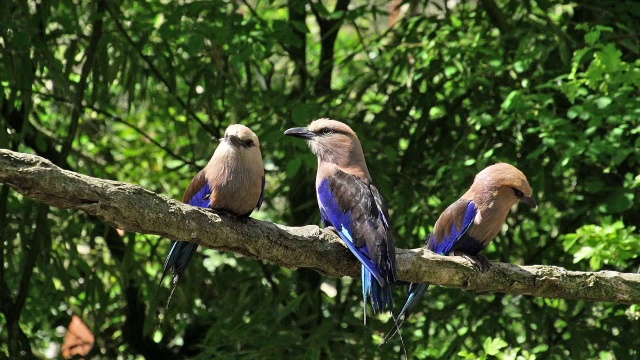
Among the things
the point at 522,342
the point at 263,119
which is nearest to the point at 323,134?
the point at 263,119

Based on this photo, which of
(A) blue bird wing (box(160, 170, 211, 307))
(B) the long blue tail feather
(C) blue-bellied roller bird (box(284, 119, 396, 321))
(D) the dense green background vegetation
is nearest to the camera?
(C) blue-bellied roller bird (box(284, 119, 396, 321))

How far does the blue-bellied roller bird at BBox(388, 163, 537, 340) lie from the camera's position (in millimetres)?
4239

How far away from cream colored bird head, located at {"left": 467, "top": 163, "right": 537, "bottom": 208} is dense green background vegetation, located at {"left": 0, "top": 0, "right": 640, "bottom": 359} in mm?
662

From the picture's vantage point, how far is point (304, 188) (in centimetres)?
611

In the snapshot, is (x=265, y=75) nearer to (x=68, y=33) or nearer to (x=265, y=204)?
(x=265, y=204)

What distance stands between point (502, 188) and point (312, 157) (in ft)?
3.79

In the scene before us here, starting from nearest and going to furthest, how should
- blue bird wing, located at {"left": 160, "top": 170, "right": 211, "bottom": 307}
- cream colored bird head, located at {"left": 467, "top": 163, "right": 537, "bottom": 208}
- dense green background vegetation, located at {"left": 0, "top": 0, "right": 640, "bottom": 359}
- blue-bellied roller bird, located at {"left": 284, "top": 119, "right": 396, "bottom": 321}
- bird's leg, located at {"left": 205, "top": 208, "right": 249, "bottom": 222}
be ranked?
bird's leg, located at {"left": 205, "top": 208, "right": 249, "bottom": 222}, blue-bellied roller bird, located at {"left": 284, "top": 119, "right": 396, "bottom": 321}, blue bird wing, located at {"left": 160, "top": 170, "right": 211, "bottom": 307}, cream colored bird head, located at {"left": 467, "top": 163, "right": 537, "bottom": 208}, dense green background vegetation, located at {"left": 0, "top": 0, "right": 640, "bottom": 359}

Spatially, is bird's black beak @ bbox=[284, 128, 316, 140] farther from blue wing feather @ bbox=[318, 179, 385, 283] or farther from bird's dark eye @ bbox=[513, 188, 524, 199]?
bird's dark eye @ bbox=[513, 188, 524, 199]

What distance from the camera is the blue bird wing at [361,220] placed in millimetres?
3621

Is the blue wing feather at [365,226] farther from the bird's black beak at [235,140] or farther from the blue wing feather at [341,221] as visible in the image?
the bird's black beak at [235,140]

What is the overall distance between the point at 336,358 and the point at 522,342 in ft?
4.26

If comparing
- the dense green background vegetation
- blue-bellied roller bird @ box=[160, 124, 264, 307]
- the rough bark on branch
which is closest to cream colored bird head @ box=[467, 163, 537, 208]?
the rough bark on branch

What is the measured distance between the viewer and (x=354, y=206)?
3.93 m

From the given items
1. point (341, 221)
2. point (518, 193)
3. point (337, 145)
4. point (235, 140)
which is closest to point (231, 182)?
point (235, 140)
